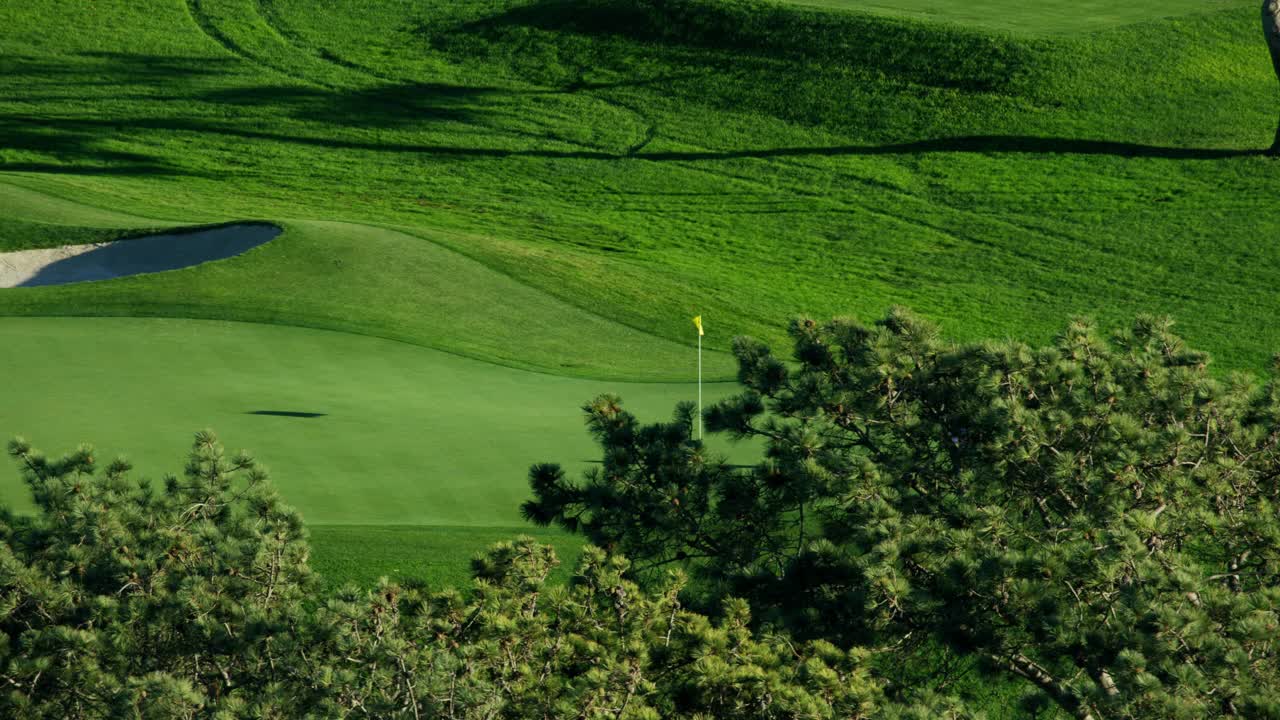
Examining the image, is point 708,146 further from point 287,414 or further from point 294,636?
point 294,636

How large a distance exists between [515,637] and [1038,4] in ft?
105

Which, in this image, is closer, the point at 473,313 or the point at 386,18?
the point at 473,313

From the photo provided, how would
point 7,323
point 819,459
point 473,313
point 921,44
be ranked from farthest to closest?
point 921,44 < point 473,313 < point 7,323 < point 819,459

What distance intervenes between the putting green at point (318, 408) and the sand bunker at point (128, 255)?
11.8 feet

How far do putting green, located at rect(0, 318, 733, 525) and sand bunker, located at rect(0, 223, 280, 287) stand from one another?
3.61 m

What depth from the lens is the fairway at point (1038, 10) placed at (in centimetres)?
3253

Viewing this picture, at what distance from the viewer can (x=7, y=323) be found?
1437 centimetres

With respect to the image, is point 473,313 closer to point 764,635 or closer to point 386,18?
point 764,635

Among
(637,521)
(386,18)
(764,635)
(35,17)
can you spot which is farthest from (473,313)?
(35,17)

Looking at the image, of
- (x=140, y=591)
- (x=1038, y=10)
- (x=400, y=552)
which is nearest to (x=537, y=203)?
(x=1038, y=10)

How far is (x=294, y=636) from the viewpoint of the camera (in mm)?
5824

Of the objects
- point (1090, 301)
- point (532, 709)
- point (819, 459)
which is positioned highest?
point (819, 459)

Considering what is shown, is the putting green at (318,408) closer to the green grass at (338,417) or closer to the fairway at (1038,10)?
the green grass at (338,417)

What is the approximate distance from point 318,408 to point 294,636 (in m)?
5.56
